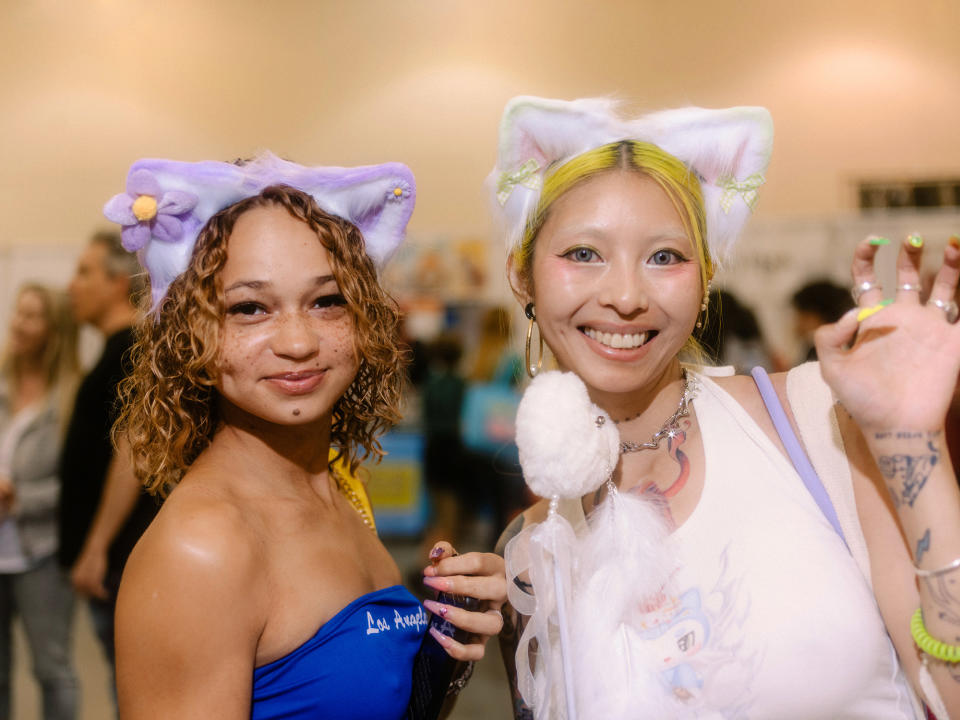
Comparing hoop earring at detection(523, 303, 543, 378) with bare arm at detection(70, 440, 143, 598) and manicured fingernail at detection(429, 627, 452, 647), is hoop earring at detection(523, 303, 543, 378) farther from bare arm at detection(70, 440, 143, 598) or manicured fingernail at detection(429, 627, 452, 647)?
bare arm at detection(70, 440, 143, 598)

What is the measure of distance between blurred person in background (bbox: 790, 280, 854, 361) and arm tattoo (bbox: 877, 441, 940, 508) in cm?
268

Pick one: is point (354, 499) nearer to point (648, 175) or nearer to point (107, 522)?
point (648, 175)

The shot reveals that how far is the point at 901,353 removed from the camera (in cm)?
117

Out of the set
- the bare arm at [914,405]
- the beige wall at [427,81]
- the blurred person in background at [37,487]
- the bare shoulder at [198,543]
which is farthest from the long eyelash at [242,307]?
the beige wall at [427,81]

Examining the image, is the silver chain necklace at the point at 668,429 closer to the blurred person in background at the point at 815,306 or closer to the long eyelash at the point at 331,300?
the long eyelash at the point at 331,300

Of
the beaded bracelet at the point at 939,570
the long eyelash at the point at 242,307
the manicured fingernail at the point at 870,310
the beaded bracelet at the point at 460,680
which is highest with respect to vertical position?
the manicured fingernail at the point at 870,310

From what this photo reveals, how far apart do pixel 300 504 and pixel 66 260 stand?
305 centimetres

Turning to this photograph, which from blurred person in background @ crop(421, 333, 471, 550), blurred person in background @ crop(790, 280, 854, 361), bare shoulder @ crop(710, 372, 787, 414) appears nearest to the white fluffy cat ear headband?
bare shoulder @ crop(710, 372, 787, 414)

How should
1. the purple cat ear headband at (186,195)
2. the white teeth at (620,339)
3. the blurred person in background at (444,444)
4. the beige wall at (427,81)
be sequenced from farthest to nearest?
the beige wall at (427,81) < the blurred person in background at (444,444) < the purple cat ear headband at (186,195) < the white teeth at (620,339)

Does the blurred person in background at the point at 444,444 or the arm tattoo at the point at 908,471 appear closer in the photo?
the arm tattoo at the point at 908,471


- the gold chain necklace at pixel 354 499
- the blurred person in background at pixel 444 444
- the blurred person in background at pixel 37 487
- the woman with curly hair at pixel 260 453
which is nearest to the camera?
the woman with curly hair at pixel 260 453

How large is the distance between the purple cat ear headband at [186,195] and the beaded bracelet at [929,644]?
44.6 inches

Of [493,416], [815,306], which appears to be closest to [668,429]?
[815,306]

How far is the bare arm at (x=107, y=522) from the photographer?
9.69ft
